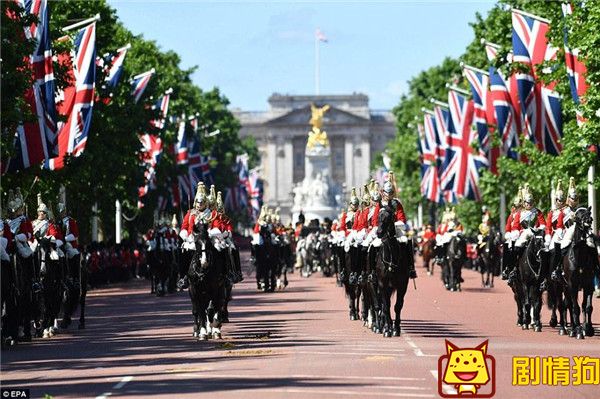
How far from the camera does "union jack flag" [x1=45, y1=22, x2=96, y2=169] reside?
4784cm

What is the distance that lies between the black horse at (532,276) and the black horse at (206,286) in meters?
5.75

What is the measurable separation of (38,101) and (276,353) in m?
17.5

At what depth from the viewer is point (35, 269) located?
3197cm

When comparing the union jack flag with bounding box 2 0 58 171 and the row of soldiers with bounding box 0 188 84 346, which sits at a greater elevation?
the union jack flag with bounding box 2 0 58 171

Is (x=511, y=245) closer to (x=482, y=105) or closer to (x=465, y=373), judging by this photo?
(x=465, y=373)

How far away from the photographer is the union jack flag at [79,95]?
157ft

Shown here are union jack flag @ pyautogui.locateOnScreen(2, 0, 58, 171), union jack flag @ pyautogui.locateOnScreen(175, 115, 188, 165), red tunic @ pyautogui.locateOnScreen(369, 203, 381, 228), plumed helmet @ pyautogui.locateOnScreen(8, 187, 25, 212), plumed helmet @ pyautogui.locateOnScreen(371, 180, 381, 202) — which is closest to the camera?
plumed helmet @ pyautogui.locateOnScreen(8, 187, 25, 212)

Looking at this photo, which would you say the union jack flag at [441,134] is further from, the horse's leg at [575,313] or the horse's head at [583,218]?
the horse's head at [583,218]

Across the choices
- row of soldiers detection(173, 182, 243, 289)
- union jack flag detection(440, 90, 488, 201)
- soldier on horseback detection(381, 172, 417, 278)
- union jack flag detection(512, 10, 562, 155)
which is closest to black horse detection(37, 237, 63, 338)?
row of soldiers detection(173, 182, 243, 289)

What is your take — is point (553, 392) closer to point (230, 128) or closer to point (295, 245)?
point (295, 245)

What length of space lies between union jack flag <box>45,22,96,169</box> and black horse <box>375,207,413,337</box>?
1908 cm

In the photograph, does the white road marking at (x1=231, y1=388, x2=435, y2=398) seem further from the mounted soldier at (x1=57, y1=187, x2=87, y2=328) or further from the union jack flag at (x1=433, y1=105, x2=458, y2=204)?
the union jack flag at (x1=433, y1=105, x2=458, y2=204)

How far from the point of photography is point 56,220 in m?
35.0

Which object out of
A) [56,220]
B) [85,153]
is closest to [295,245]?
[85,153]
